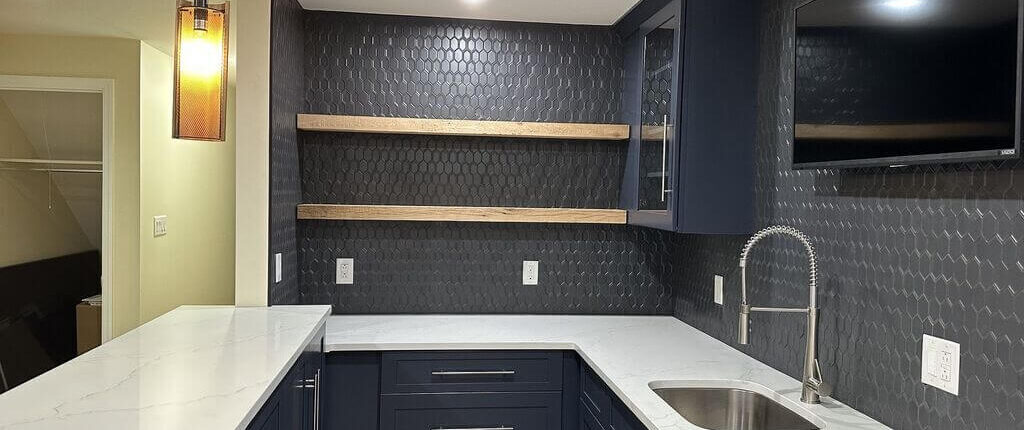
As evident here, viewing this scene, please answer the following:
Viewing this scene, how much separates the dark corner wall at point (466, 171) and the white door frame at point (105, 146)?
28.6 inches

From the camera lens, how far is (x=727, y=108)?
271 cm

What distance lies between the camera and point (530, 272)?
3.53 meters

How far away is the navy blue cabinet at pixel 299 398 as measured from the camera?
190cm

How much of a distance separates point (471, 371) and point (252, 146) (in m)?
1.17

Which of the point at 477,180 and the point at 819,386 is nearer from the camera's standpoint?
the point at 819,386

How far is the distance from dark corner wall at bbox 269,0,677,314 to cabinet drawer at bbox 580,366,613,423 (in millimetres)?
738

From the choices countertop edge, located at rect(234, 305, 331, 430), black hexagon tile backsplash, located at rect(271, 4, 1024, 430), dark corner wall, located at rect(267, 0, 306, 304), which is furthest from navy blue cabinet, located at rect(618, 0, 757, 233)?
dark corner wall, located at rect(267, 0, 306, 304)

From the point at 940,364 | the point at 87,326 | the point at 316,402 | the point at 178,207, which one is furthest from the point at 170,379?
the point at 178,207

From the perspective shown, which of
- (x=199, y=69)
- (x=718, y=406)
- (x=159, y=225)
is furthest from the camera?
(x=159, y=225)

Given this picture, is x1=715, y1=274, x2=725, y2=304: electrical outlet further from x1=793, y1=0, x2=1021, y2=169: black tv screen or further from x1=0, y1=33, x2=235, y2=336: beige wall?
x1=0, y1=33, x2=235, y2=336: beige wall

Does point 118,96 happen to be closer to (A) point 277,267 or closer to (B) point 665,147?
(A) point 277,267

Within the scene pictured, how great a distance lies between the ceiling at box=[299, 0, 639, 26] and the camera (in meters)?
3.12

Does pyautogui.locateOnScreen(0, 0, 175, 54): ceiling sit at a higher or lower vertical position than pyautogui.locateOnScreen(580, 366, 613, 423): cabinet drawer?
higher

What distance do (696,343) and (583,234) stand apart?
830mm
